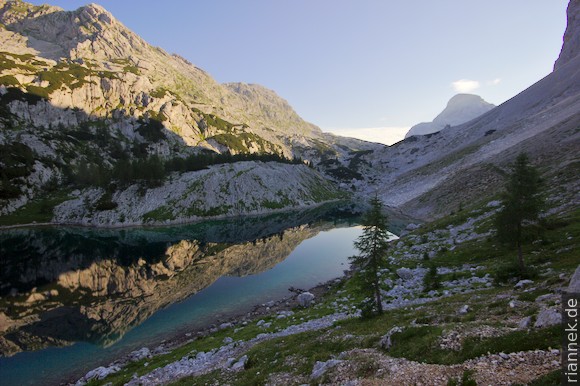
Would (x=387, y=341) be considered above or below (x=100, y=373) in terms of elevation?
above

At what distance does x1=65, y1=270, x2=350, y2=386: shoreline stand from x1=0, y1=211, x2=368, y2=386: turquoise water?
0.85m

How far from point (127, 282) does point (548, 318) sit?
2523 inches

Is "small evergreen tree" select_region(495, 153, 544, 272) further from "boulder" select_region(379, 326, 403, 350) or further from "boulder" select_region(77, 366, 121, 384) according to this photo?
"boulder" select_region(77, 366, 121, 384)

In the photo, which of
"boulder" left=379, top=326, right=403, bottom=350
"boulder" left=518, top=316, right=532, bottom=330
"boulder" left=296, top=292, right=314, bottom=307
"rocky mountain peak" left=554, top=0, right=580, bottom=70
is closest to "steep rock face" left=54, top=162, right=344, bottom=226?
"boulder" left=296, top=292, right=314, bottom=307

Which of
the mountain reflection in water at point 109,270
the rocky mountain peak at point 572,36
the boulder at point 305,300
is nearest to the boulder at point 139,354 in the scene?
the mountain reflection in water at point 109,270

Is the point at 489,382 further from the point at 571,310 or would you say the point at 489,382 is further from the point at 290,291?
the point at 290,291

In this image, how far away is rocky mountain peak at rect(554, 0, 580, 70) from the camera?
7277 inches

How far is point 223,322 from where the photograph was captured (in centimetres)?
4288

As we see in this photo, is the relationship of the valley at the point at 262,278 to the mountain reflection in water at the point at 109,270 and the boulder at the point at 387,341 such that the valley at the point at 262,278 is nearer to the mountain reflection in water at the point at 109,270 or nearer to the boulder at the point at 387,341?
the boulder at the point at 387,341

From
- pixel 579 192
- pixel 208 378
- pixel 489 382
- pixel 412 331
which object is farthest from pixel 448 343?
pixel 579 192

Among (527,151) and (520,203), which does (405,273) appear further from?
(527,151)

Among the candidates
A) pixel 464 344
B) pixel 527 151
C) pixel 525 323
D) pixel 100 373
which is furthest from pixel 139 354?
pixel 527 151

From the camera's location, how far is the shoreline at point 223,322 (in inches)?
1297

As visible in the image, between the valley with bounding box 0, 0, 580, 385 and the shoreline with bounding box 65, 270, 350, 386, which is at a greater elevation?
the valley with bounding box 0, 0, 580, 385
